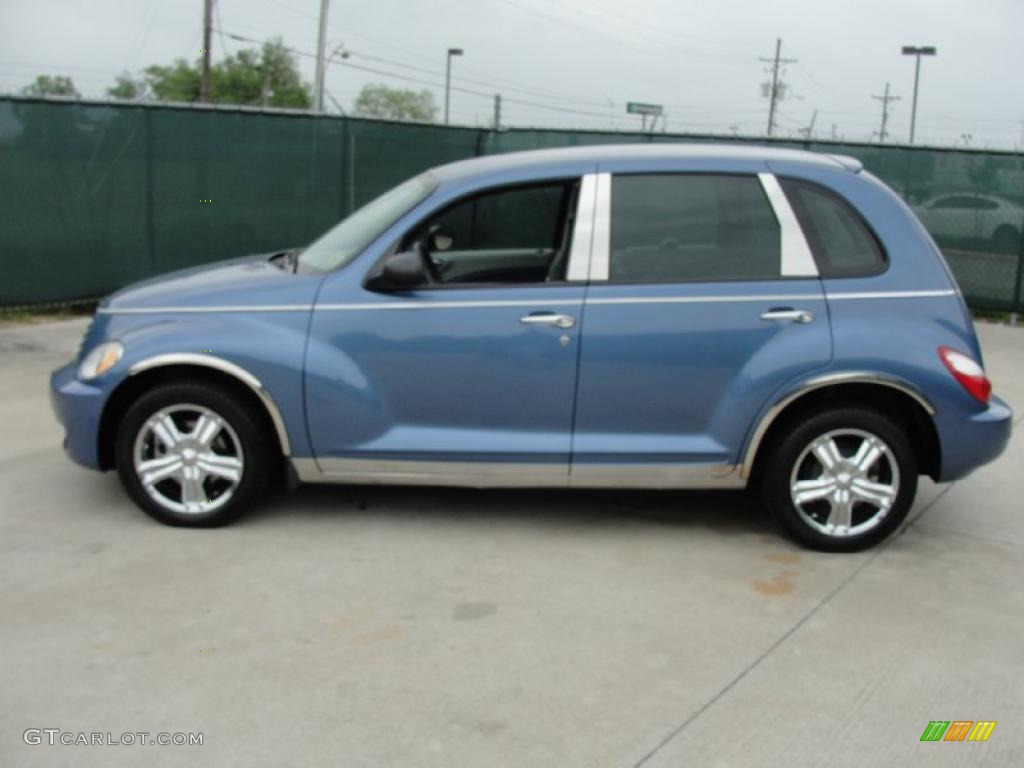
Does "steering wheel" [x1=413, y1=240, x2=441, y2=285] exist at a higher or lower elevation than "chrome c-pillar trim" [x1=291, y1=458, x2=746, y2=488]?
higher

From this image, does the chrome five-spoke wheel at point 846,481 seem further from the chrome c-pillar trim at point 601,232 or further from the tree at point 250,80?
the tree at point 250,80

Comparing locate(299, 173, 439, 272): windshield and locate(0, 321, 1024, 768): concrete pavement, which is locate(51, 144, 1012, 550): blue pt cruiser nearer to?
locate(299, 173, 439, 272): windshield

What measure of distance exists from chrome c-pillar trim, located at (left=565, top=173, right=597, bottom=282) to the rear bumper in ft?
5.66

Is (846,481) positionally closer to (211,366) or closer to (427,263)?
(427,263)

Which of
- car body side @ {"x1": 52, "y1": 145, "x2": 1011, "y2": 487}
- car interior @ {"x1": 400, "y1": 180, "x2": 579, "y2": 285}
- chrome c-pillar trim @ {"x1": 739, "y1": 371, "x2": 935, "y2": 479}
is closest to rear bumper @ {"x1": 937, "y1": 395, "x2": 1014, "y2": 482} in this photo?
car body side @ {"x1": 52, "y1": 145, "x2": 1011, "y2": 487}

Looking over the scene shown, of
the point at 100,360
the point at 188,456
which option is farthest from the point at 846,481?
the point at 100,360

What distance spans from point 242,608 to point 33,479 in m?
2.17

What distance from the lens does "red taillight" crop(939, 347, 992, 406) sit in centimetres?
513

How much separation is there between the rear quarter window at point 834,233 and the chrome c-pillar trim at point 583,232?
869mm

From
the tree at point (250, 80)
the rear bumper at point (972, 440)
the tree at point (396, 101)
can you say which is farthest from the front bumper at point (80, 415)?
the tree at point (396, 101)

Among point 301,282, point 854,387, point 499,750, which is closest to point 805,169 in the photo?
point 854,387

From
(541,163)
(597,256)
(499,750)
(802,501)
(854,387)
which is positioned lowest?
(499,750)

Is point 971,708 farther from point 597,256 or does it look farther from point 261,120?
point 261,120

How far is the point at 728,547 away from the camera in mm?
5367
